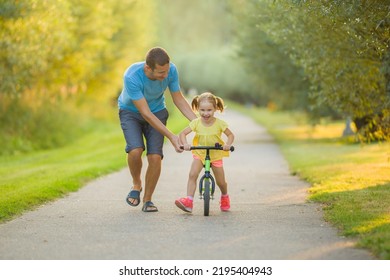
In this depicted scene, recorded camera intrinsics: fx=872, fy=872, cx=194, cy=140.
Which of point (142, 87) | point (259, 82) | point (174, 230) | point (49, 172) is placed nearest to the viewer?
point (174, 230)

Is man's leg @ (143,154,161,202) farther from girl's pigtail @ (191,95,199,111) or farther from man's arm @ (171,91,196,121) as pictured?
girl's pigtail @ (191,95,199,111)

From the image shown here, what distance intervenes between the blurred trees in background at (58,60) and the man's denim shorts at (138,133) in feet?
26.6

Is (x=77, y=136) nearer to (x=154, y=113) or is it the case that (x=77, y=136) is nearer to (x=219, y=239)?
(x=154, y=113)

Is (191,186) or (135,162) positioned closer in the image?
(191,186)

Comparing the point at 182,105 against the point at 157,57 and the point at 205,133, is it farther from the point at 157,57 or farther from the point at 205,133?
the point at 157,57

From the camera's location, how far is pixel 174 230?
9852 millimetres

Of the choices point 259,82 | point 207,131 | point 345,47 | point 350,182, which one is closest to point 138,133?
point 207,131

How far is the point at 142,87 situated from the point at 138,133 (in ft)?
2.09

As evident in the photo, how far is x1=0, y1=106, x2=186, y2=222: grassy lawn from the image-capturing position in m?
12.8

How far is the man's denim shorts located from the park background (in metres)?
1.85

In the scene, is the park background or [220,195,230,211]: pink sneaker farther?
the park background

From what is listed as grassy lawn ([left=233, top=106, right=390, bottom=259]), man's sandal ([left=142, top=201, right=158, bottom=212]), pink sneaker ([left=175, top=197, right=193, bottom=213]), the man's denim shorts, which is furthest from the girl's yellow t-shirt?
grassy lawn ([left=233, top=106, right=390, bottom=259])
